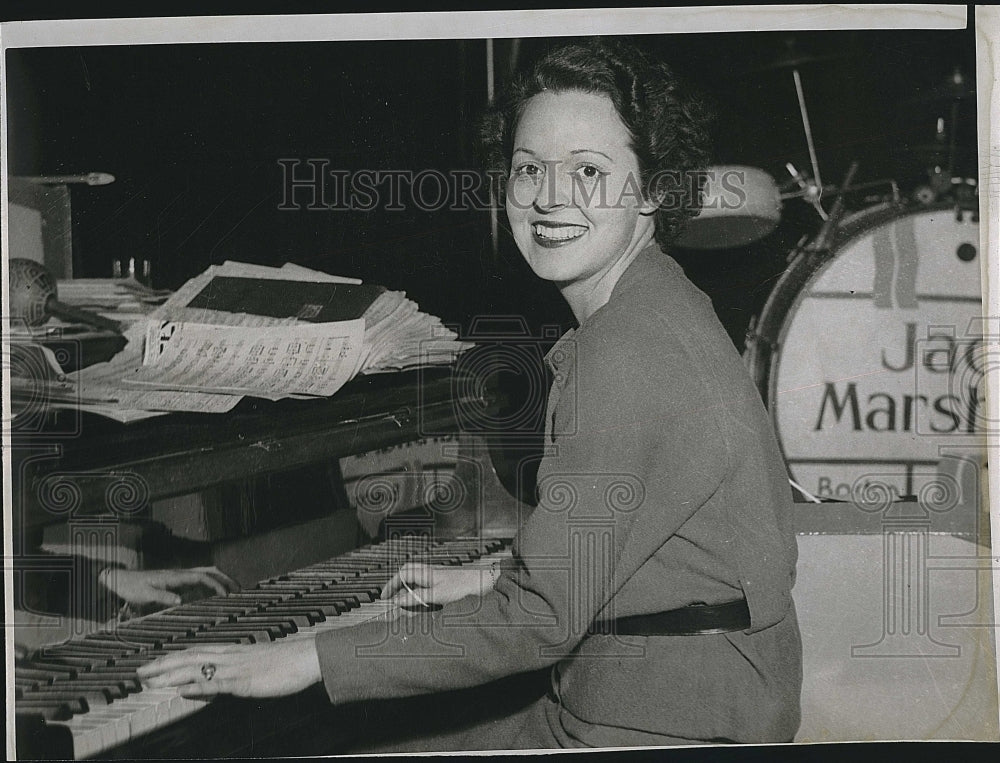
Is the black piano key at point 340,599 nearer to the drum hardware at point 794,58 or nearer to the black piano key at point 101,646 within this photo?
the black piano key at point 101,646

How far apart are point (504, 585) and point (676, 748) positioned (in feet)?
1.08

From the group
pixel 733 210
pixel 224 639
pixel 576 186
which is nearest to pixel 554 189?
pixel 576 186

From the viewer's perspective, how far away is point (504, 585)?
1202 mm

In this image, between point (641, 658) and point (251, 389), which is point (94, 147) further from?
point (641, 658)

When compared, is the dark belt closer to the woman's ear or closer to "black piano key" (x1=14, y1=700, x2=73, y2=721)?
the woman's ear

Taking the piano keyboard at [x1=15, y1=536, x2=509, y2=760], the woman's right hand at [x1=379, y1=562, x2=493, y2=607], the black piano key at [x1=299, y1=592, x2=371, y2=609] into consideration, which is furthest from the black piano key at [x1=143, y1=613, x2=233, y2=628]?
the woman's right hand at [x1=379, y1=562, x2=493, y2=607]

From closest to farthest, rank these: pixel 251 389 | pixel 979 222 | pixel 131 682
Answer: pixel 131 682 → pixel 251 389 → pixel 979 222

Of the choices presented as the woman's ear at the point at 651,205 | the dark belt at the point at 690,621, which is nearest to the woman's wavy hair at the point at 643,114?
the woman's ear at the point at 651,205

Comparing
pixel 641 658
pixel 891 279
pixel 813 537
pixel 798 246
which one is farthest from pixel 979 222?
pixel 641 658

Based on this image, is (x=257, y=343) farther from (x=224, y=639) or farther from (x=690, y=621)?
(x=690, y=621)

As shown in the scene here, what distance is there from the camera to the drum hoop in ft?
4.03

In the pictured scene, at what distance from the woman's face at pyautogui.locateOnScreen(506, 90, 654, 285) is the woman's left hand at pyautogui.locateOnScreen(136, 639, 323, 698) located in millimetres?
595

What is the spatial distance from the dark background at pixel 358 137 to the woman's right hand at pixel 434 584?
341mm

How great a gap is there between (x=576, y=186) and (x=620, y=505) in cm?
43
